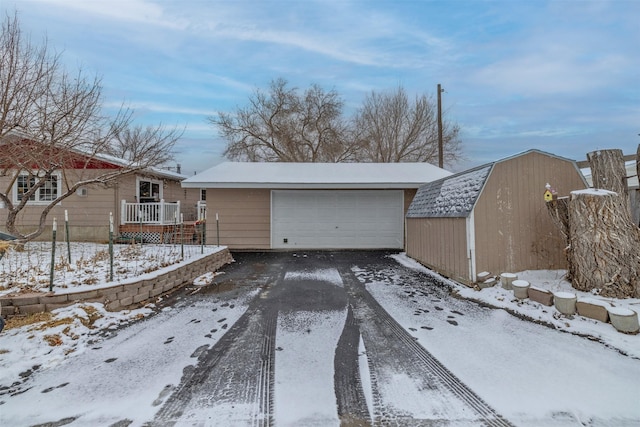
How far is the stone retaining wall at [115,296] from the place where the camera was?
346 cm

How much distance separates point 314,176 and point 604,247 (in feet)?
25.4

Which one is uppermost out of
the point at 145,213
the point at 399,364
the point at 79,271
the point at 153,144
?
the point at 153,144

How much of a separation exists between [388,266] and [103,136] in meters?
7.31

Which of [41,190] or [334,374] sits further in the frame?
[41,190]

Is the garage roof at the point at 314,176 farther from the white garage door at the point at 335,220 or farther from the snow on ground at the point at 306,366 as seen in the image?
the snow on ground at the point at 306,366

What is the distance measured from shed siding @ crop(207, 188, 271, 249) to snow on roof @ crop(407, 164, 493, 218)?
15.8 ft

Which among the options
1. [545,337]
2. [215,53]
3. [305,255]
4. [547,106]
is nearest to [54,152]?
[215,53]

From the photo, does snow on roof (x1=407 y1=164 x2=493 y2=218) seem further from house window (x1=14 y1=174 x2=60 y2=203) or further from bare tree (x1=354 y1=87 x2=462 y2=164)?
bare tree (x1=354 y1=87 x2=462 y2=164)

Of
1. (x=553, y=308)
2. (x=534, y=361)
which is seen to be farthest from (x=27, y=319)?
(x=553, y=308)

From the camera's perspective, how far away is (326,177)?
1038 cm

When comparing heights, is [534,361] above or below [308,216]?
below

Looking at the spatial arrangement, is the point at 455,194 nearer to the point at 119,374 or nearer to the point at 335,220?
the point at 335,220

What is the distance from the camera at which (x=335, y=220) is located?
409 inches

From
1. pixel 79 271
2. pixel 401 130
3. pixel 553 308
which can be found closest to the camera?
pixel 553 308
